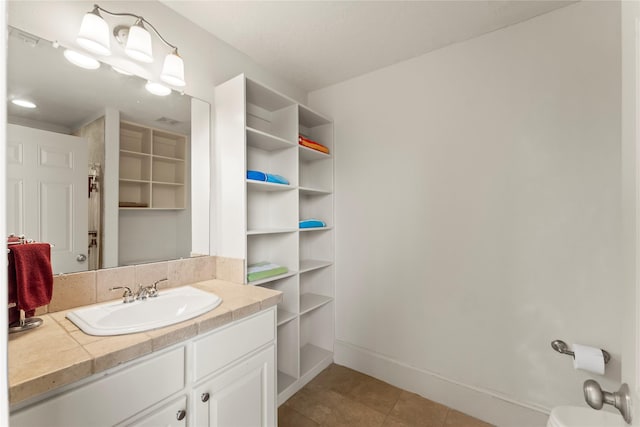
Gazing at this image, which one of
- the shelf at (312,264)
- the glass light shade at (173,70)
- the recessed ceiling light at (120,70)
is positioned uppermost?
the glass light shade at (173,70)

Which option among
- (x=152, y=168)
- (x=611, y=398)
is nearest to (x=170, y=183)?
(x=152, y=168)

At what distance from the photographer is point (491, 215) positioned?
1.65 m

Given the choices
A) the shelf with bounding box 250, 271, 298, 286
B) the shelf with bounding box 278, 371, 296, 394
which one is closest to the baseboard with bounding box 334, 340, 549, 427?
the shelf with bounding box 278, 371, 296, 394

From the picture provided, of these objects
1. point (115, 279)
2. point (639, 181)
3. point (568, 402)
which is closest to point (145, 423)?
point (115, 279)

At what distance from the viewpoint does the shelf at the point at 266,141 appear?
1732 mm

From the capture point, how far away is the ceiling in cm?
147

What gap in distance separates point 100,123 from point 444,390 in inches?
98.7

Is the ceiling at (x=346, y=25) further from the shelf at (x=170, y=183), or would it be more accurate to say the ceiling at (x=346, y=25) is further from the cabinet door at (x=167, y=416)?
the cabinet door at (x=167, y=416)

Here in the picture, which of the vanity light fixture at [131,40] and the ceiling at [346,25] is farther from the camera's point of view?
the ceiling at [346,25]

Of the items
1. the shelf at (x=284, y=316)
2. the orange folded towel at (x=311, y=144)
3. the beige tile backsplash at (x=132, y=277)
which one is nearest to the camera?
the beige tile backsplash at (x=132, y=277)

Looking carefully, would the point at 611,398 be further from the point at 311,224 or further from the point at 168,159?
the point at 168,159

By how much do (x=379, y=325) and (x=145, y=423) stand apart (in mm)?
1610

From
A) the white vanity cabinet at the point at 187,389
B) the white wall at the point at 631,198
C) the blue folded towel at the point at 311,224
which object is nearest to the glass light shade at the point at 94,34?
the white vanity cabinet at the point at 187,389

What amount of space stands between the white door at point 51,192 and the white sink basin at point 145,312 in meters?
0.26
